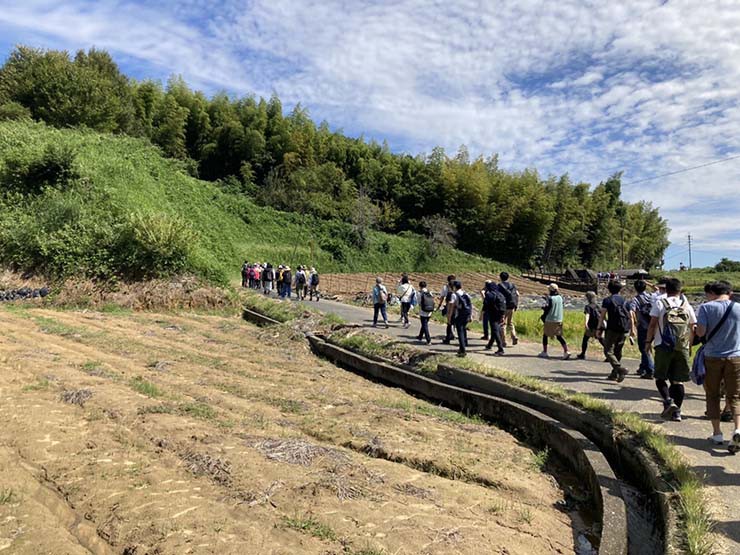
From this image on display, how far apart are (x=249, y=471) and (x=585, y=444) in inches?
128

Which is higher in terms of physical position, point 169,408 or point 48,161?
point 48,161

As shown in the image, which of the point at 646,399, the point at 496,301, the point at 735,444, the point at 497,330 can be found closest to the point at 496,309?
the point at 496,301

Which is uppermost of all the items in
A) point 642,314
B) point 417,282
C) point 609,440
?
point 417,282

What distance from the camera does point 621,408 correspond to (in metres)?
5.70

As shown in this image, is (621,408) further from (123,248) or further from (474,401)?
(123,248)

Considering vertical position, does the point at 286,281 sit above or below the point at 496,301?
above

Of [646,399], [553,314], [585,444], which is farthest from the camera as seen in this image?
[553,314]

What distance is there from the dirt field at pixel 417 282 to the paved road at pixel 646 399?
17391 millimetres

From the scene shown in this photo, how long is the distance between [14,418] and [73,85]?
32.6m

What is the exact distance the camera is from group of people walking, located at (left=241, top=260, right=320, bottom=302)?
61.7 feet

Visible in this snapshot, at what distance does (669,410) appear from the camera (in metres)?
5.23

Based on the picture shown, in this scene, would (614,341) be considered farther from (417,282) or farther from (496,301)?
(417,282)

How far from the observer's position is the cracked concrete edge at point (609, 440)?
3.40 meters

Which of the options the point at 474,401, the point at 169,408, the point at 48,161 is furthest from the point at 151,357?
the point at 48,161
